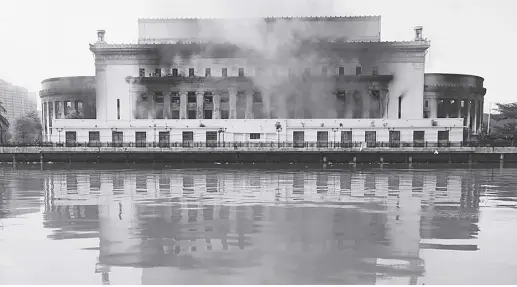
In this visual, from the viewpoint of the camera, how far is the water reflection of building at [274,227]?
953cm

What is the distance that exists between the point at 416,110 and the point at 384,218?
50884 mm

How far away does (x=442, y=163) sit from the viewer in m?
44.2

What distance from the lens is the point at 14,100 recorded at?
12288 centimetres

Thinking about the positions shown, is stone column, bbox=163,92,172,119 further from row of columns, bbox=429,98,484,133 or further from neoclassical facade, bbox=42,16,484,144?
row of columns, bbox=429,98,484,133

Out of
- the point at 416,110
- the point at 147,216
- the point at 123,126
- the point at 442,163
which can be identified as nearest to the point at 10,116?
the point at 123,126

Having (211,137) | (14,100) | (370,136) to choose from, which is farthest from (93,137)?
(14,100)

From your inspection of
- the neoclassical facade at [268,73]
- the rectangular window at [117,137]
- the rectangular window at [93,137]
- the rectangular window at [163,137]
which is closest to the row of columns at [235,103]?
the neoclassical facade at [268,73]

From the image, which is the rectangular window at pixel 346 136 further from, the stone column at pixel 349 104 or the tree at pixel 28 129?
the tree at pixel 28 129

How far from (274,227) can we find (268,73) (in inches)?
1902

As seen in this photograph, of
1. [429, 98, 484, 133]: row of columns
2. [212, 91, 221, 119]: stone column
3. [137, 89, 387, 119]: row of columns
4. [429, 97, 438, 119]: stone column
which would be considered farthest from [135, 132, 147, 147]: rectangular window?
[429, 97, 438, 119]: stone column

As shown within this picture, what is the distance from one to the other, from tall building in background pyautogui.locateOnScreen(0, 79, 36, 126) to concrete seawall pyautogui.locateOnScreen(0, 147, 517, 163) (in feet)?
273

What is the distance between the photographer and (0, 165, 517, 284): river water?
30.2ft

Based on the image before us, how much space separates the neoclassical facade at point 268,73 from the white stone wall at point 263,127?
10157 millimetres

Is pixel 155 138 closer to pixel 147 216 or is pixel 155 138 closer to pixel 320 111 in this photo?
pixel 320 111
